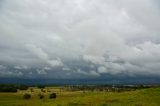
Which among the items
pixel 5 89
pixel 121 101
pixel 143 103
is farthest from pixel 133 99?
pixel 5 89

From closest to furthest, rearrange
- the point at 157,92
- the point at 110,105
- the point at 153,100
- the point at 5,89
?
the point at 110,105 → the point at 153,100 → the point at 157,92 → the point at 5,89

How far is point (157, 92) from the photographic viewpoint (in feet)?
274

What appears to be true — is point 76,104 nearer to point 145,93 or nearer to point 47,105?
point 47,105

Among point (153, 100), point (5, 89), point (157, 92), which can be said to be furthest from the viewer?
point (5, 89)

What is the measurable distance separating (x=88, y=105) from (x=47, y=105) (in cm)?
1140

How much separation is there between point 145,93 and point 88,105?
67.4 feet

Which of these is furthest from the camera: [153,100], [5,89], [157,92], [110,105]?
[5,89]

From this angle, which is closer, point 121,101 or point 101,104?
point 101,104

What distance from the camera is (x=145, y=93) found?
8525 cm

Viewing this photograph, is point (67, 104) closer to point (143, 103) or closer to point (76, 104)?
point (76, 104)

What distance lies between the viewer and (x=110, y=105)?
68125 millimetres

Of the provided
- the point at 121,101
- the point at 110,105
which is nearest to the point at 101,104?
the point at 110,105

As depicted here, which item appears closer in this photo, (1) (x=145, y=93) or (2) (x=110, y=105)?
(2) (x=110, y=105)

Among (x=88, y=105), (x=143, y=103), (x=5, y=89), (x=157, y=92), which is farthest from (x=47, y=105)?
(x=5, y=89)
